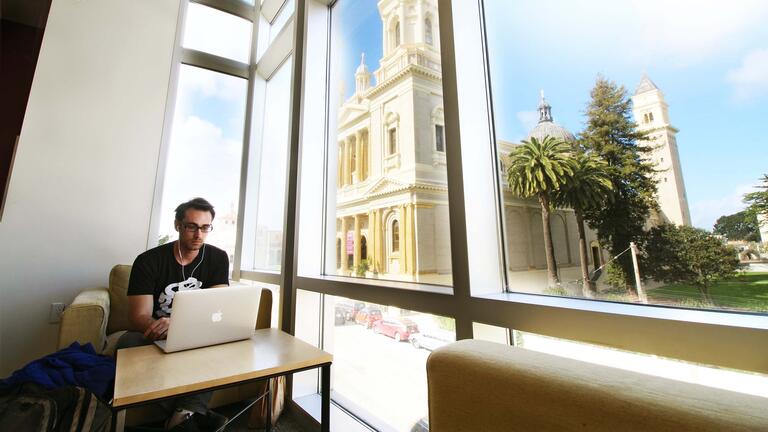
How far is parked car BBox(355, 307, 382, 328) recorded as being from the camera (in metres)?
1.95

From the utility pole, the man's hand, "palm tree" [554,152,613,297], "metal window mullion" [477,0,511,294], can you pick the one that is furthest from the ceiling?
the utility pole

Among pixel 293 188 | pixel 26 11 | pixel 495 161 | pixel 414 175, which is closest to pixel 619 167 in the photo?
pixel 495 161

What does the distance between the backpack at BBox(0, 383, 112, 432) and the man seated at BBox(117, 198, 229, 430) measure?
16.1 inches

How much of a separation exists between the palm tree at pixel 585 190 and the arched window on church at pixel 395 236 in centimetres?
96

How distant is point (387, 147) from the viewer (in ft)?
7.02

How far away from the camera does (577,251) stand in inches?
45.9

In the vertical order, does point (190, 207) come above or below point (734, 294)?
above

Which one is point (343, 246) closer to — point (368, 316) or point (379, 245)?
point (379, 245)

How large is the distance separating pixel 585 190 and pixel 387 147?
1259 mm

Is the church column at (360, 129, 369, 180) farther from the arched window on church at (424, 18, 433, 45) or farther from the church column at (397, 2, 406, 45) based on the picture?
the arched window on church at (424, 18, 433, 45)

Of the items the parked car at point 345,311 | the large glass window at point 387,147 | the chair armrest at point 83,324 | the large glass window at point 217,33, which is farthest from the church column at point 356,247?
the large glass window at point 217,33

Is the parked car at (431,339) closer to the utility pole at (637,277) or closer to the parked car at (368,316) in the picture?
the parked car at (368,316)

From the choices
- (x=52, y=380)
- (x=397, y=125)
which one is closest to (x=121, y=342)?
(x=52, y=380)

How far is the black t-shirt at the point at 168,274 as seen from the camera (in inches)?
71.1
